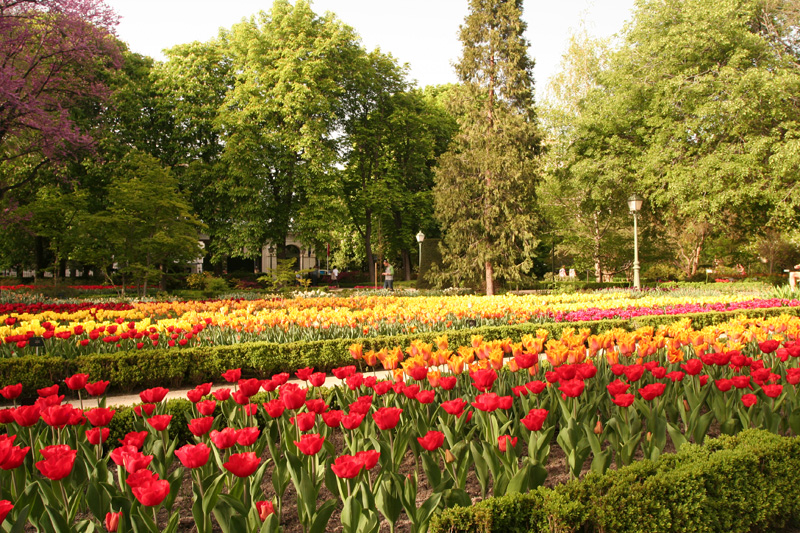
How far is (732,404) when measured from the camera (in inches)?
140

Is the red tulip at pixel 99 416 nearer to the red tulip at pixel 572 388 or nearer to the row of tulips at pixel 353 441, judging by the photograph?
the row of tulips at pixel 353 441

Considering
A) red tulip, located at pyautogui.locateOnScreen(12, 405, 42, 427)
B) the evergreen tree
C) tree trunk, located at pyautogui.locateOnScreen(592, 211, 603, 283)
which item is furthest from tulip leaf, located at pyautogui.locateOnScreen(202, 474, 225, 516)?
tree trunk, located at pyautogui.locateOnScreen(592, 211, 603, 283)

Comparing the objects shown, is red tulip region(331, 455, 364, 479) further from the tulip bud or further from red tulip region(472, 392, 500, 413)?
red tulip region(472, 392, 500, 413)

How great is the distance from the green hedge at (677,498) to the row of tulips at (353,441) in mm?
130

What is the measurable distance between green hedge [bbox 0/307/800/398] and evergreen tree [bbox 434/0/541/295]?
16352 mm

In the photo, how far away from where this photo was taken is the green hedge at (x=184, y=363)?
616cm

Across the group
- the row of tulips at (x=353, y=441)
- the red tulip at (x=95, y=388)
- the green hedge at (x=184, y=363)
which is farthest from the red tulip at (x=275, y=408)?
the green hedge at (x=184, y=363)

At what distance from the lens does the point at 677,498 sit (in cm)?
256

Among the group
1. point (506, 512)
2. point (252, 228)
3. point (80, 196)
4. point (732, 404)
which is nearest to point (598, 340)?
point (732, 404)

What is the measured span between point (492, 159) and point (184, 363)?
19.3 m

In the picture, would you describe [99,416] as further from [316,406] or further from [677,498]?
[677,498]

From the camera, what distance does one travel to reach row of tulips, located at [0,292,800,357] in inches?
263

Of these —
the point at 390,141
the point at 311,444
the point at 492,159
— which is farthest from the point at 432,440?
the point at 390,141

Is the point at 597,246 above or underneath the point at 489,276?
above
